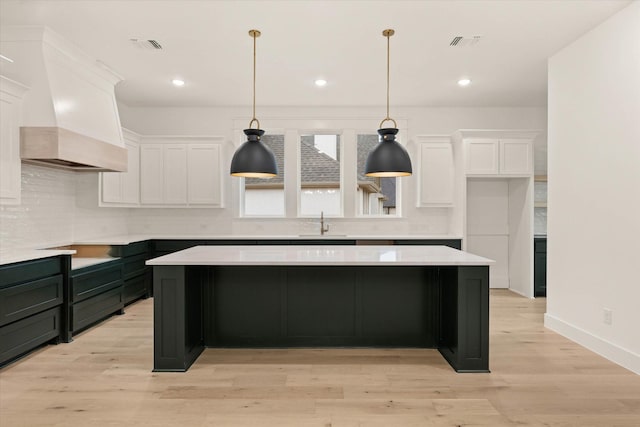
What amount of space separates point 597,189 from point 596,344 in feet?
4.55

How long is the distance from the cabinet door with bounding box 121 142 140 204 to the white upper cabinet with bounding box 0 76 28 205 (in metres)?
2.23

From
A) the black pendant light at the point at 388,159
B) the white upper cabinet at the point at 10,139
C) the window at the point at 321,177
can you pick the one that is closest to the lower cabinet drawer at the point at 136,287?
the white upper cabinet at the point at 10,139

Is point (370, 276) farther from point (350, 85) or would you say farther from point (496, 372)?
point (350, 85)

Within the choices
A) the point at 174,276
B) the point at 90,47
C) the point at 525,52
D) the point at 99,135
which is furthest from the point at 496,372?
the point at 90,47

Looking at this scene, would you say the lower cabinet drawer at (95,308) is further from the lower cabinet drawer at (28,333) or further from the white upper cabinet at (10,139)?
the white upper cabinet at (10,139)

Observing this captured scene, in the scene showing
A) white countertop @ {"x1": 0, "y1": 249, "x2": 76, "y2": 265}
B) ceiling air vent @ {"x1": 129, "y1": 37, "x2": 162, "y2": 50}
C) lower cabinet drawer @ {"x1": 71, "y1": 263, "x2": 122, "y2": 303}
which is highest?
ceiling air vent @ {"x1": 129, "y1": 37, "x2": 162, "y2": 50}

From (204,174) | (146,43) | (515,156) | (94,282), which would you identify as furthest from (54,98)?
(515,156)

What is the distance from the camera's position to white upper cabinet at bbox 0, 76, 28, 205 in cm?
354

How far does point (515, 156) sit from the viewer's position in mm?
6199

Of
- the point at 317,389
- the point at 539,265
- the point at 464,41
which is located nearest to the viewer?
the point at 317,389

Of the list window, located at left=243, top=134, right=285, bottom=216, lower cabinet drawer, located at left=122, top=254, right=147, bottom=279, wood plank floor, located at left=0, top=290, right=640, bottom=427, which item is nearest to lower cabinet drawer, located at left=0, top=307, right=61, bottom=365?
wood plank floor, located at left=0, top=290, right=640, bottom=427

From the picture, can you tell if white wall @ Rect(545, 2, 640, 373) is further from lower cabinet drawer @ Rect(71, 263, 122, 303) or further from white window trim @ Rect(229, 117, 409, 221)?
lower cabinet drawer @ Rect(71, 263, 122, 303)

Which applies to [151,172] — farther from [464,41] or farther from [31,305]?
[464,41]

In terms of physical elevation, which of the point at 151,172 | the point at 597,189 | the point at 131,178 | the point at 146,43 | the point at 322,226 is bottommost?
the point at 322,226
